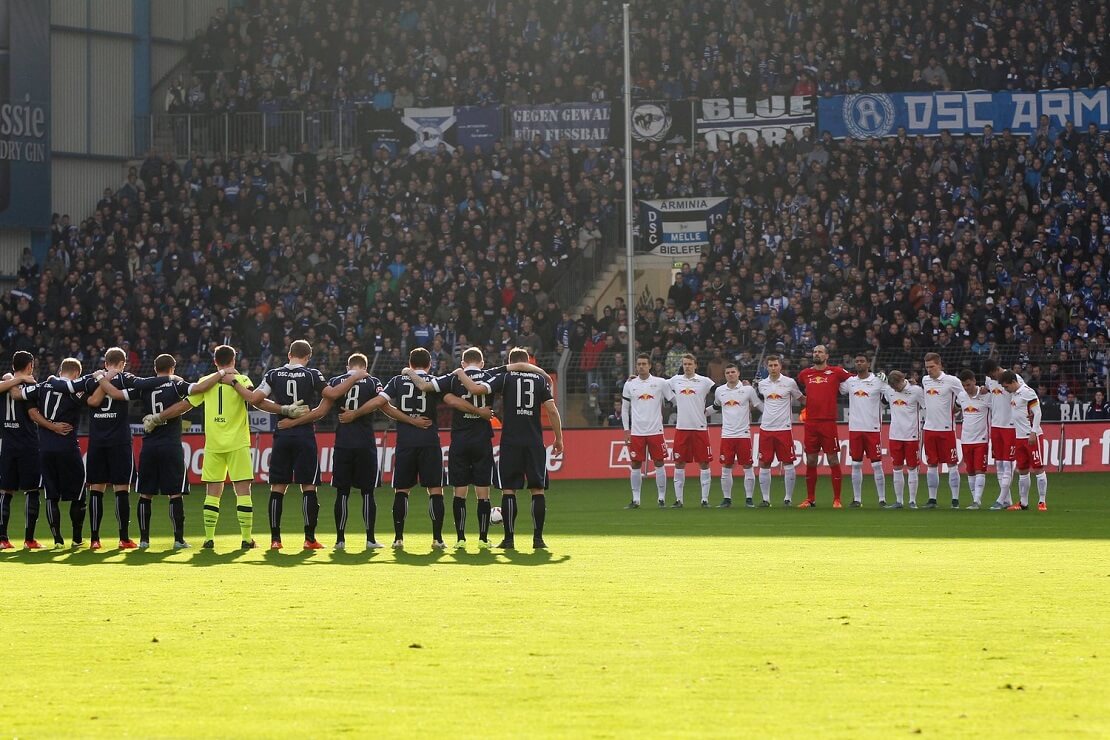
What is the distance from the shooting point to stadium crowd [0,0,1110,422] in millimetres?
34312

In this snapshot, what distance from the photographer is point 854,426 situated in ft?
82.6

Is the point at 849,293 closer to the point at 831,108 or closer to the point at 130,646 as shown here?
the point at 831,108

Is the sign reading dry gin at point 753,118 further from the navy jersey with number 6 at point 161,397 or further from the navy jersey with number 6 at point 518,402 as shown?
the navy jersey with number 6 at point 161,397

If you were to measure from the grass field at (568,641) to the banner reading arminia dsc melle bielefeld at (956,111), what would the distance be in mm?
23999

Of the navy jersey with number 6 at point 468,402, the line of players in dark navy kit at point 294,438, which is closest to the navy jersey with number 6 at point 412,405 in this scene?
the line of players in dark navy kit at point 294,438

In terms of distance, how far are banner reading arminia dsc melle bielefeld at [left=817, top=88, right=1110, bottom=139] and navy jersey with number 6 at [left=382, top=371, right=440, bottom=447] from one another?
2480cm

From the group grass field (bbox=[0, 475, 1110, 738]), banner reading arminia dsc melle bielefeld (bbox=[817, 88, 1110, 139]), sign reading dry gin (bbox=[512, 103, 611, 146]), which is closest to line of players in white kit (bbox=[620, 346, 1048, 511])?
grass field (bbox=[0, 475, 1110, 738])

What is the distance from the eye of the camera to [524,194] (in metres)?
39.7

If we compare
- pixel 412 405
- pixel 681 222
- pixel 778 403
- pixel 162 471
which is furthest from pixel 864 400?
pixel 681 222

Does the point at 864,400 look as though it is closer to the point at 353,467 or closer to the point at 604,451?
the point at 604,451

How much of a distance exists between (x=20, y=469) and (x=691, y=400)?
11.1m

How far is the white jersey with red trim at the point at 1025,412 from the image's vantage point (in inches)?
928

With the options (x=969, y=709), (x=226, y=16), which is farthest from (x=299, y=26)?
(x=969, y=709)

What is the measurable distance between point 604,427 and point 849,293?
22.7ft
